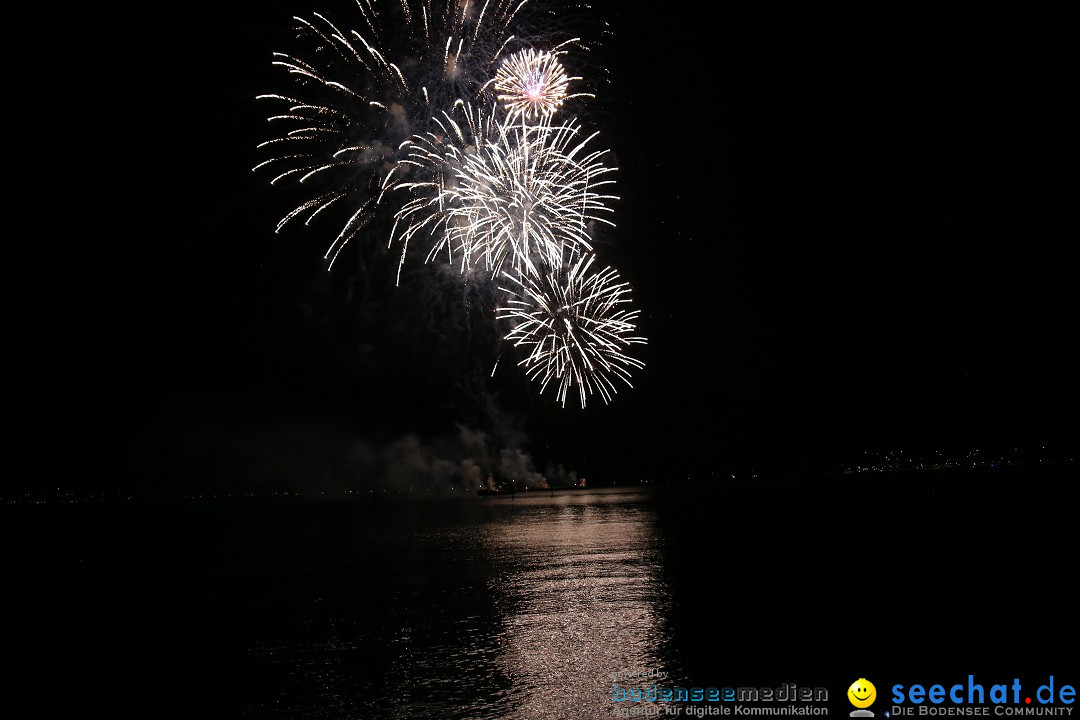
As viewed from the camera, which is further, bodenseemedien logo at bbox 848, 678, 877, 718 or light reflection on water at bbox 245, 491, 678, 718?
light reflection on water at bbox 245, 491, 678, 718

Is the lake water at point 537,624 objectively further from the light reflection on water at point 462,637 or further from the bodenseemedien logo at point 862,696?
the bodenseemedien logo at point 862,696

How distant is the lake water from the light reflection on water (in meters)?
0.08

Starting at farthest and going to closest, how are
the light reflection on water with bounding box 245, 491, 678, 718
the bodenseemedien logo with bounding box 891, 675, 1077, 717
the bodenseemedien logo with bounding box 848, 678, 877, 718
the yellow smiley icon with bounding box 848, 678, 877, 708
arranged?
the light reflection on water with bounding box 245, 491, 678, 718, the yellow smiley icon with bounding box 848, 678, 877, 708, the bodenseemedien logo with bounding box 848, 678, 877, 718, the bodenseemedien logo with bounding box 891, 675, 1077, 717

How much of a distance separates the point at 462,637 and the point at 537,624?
2125 millimetres

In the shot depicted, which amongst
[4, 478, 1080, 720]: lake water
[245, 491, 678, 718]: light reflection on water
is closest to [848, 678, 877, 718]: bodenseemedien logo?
[4, 478, 1080, 720]: lake water

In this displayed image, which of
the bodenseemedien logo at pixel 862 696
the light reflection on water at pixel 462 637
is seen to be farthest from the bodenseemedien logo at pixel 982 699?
the light reflection on water at pixel 462 637

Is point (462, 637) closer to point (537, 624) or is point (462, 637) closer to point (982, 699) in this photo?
point (537, 624)

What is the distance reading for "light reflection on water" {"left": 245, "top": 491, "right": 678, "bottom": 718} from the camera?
48.6 feet

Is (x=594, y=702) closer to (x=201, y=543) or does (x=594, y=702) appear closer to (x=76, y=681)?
(x=76, y=681)

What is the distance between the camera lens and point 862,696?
1430cm

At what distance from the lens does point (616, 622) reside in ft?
68.1

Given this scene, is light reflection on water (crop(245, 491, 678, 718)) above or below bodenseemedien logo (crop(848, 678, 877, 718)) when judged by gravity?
below

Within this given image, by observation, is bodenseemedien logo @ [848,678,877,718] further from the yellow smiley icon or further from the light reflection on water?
the light reflection on water

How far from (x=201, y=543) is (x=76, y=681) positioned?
48.2 meters
